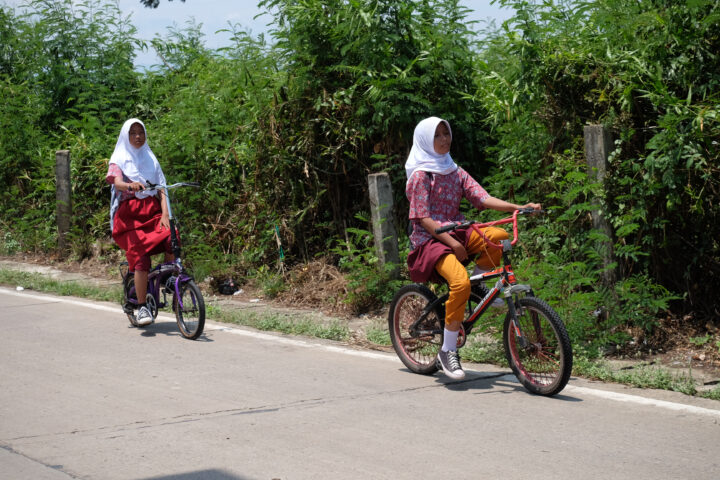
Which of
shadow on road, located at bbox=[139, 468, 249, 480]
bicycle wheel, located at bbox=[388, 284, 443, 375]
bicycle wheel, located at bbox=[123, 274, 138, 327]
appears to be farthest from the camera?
bicycle wheel, located at bbox=[123, 274, 138, 327]

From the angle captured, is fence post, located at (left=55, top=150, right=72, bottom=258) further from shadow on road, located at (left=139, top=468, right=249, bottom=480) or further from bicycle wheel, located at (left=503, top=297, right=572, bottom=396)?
shadow on road, located at (left=139, top=468, right=249, bottom=480)

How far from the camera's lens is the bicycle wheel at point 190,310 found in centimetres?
868

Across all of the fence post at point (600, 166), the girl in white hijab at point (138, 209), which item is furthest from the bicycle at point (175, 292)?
the fence post at point (600, 166)

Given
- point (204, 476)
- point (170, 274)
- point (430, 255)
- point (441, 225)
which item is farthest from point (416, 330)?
point (170, 274)

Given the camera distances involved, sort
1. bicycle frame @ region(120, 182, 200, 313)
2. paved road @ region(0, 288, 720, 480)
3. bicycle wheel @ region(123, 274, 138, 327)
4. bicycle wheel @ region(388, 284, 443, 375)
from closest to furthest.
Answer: paved road @ region(0, 288, 720, 480)
bicycle wheel @ region(388, 284, 443, 375)
bicycle frame @ region(120, 182, 200, 313)
bicycle wheel @ region(123, 274, 138, 327)

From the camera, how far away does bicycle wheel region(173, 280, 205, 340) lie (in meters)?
8.68

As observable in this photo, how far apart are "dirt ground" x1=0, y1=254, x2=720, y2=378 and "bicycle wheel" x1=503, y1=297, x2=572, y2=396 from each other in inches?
45.6

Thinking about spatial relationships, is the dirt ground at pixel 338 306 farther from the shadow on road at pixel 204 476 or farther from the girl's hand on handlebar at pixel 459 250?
the shadow on road at pixel 204 476

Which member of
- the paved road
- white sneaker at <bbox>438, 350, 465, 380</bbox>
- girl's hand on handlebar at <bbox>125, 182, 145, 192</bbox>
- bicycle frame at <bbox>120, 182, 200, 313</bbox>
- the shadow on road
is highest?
girl's hand on handlebar at <bbox>125, 182, 145, 192</bbox>

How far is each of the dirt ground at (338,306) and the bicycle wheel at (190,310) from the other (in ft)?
5.55

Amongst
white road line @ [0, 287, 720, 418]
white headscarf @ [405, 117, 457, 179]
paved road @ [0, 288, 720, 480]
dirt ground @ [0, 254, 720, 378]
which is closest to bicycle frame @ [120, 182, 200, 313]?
white road line @ [0, 287, 720, 418]

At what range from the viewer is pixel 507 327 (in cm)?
653

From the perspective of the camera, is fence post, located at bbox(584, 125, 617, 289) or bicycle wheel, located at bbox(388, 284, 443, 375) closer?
bicycle wheel, located at bbox(388, 284, 443, 375)

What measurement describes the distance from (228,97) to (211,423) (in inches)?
317
